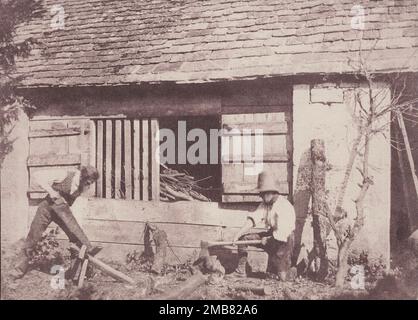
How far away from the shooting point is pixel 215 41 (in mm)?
7113

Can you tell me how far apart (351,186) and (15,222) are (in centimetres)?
570

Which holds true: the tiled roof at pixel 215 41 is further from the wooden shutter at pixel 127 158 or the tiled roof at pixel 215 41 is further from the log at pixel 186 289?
the log at pixel 186 289

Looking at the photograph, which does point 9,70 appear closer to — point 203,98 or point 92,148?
point 92,148

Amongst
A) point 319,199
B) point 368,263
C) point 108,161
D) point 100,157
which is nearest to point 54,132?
point 100,157

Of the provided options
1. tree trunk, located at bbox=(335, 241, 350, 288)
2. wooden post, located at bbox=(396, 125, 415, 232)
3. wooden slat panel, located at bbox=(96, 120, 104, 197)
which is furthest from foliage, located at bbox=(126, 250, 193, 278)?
wooden post, located at bbox=(396, 125, 415, 232)

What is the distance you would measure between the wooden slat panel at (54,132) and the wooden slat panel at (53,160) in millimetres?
358

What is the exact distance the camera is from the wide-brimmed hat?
19.9ft

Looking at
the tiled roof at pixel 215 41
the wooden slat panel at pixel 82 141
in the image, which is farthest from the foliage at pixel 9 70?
the wooden slat panel at pixel 82 141

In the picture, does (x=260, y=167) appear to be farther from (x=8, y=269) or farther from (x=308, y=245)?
(x=8, y=269)

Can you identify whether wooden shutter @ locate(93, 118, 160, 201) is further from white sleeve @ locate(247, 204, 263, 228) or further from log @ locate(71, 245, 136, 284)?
white sleeve @ locate(247, 204, 263, 228)

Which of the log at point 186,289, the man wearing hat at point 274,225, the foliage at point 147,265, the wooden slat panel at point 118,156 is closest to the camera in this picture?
the log at point 186,289

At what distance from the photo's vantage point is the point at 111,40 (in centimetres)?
782

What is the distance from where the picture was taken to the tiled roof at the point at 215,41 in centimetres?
630

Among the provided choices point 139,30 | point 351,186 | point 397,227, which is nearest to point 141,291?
point 351,186
